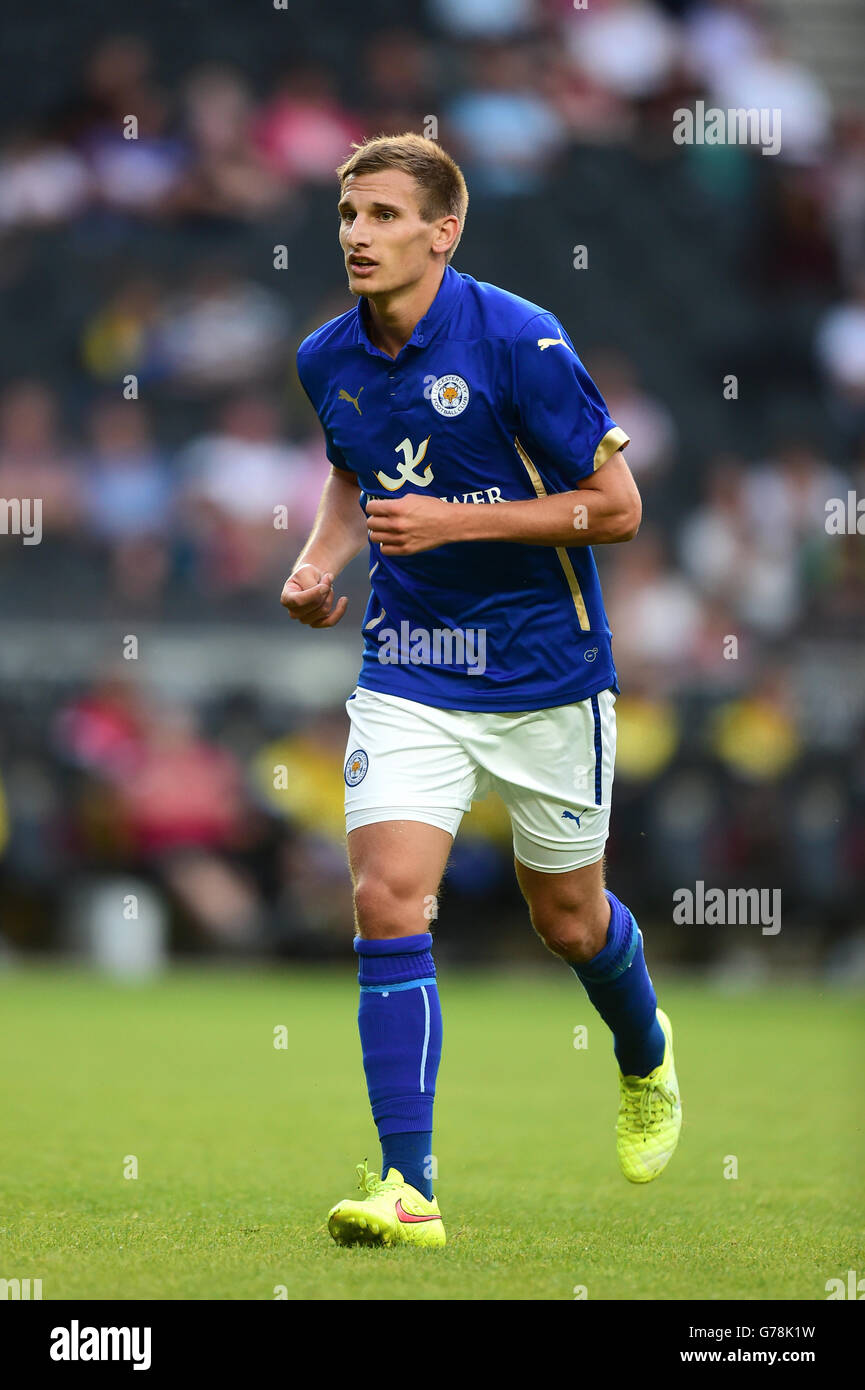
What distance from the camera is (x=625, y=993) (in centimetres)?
482

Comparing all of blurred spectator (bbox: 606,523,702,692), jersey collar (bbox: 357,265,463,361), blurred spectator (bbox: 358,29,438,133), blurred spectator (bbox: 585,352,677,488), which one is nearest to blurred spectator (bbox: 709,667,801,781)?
blurred spectator (bbox: 606,523,702,692)

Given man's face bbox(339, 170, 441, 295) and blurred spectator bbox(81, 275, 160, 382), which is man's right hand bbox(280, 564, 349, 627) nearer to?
man's face bbox(339, 170, 441, 295)

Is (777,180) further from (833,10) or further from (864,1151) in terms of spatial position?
(864,1151)

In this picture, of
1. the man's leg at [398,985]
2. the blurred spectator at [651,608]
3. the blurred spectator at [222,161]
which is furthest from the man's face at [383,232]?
the blurred spectator at [222,161]

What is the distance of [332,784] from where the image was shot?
10.8 metres

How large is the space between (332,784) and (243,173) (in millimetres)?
5535

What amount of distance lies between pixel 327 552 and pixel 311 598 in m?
0.33

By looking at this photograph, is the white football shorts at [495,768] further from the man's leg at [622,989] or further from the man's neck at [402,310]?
the man's neck at [402,310]

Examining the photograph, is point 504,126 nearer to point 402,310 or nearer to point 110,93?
point 110,93

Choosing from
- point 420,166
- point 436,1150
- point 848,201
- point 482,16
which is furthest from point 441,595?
point 482,16

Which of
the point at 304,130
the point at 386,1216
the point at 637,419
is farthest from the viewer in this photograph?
the point at 304,130

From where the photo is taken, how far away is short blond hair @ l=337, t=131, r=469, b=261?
4.26m

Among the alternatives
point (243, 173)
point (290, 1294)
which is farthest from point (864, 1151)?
point (243, 173)

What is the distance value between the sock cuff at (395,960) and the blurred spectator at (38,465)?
8.27 meters
